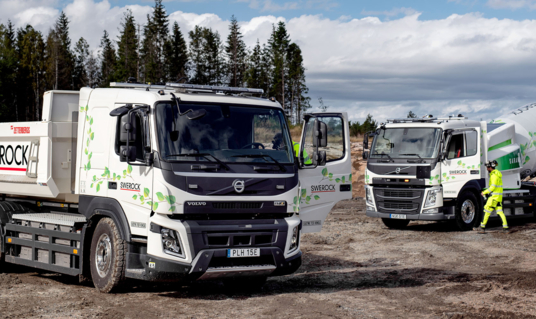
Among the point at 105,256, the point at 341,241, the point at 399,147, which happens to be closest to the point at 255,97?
the point at 105,256

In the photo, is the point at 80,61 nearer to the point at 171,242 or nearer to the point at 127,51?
the point at 127,51

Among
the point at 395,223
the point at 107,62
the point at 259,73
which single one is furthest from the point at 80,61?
the point at 395,223

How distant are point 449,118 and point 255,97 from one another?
956cm

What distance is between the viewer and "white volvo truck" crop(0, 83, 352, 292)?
25.5 ft

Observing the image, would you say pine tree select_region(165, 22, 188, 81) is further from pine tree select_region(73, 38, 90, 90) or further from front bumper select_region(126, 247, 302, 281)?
front bumper select_region(126, 247, 302, 281)

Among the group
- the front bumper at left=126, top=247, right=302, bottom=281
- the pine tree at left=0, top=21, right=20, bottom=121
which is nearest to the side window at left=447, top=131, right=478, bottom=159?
the front bumper at left=126, top=247, right=302, bottom=281

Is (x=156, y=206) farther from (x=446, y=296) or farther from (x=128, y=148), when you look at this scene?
(x=446, y=296)

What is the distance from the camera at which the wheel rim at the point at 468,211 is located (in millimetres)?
17047

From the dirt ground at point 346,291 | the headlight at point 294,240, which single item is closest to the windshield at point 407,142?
the dirt ground at point 346,291

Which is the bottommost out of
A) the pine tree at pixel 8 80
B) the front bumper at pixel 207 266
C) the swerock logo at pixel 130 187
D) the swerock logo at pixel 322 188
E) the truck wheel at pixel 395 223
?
the truck wheel at pixel 395 223

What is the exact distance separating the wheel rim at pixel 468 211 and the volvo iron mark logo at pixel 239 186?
1061 cm

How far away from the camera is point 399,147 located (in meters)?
16.8

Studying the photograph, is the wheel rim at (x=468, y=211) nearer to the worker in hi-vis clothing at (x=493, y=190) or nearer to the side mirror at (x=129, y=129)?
the worker in hi-vis clothing at (x=493, y=190)

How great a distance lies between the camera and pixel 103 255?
8711 millimetres
